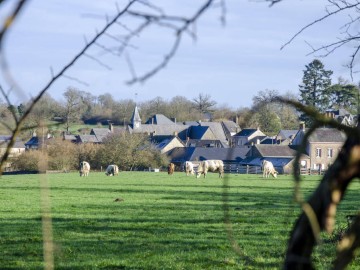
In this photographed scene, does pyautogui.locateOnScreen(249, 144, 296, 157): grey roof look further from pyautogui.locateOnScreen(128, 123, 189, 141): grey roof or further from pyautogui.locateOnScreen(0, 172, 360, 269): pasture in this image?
pyautogui.locateOnScreen(0, 172, 360, 269): pasture

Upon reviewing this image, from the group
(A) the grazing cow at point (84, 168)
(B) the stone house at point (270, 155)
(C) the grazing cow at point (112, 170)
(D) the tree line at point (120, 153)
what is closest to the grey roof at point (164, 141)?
(B) the stone house at point (270, 155)

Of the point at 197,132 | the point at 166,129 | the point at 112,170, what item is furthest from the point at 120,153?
the point at 197,132

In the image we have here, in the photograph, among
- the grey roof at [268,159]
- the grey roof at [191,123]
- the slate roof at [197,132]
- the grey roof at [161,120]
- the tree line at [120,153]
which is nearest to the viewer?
the tree line at [120,153]

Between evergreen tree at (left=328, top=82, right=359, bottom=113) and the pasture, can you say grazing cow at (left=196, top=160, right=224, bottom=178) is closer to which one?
the pasture

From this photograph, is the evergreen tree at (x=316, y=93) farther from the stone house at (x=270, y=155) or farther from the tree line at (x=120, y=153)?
the stone house at (x=270, y=155)

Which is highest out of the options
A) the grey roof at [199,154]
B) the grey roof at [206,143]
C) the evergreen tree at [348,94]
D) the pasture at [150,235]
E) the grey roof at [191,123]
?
the grey roof at [191,123]

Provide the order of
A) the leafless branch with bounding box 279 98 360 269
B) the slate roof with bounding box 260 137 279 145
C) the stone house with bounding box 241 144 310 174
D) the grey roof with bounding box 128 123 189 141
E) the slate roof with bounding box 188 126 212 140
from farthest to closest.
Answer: the grey roof with bounding box 128 123 189 141 < the slate roof with bounding box 188 126 212 140 < the slate roof with bounding box 260 137 279 145 < the stone house with bounding box 241 144 310 174 < the leafless branch with bounding box 279 98 360 269

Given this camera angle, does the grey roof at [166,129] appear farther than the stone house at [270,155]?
Yes

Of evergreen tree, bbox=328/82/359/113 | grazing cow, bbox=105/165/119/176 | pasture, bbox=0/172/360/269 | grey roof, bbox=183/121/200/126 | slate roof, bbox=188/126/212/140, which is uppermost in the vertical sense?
grey roof, bbox=183/121/200/126

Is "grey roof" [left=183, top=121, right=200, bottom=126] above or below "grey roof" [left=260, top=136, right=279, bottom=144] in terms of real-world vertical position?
above

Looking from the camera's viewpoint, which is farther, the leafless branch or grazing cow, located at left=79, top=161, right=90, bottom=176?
grazing cow, located at left=79, top=161, right=90, bottom=176

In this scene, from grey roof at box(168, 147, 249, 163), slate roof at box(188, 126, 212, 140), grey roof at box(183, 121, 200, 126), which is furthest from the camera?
grey roof at box(183, 121, 200, 126)

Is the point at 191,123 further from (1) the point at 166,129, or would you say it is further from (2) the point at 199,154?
(2) the point at 199,154

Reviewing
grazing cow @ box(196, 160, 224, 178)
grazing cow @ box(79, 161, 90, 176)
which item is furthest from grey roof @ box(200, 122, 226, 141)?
grazing cow @ box(79, 161, 90, 176)
